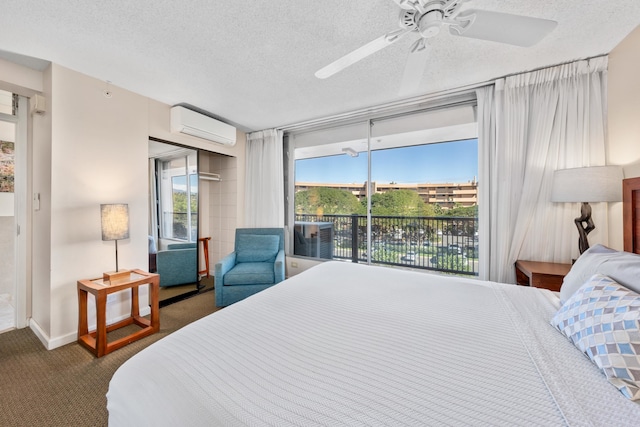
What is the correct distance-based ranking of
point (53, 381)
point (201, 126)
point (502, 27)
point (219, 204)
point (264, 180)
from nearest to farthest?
point (502, 27), point (53, 381), point (201, 126), point (264, 180), point (219, 204)

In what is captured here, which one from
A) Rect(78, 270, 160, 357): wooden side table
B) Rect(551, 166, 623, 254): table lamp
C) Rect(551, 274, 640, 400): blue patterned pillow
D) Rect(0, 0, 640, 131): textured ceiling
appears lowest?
Rect(78, 270, 160, 357): wooden side table

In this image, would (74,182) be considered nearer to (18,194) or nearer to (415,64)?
(18,194)

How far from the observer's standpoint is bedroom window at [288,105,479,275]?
2.96 meters

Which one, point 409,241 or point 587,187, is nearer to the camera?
point 587,187

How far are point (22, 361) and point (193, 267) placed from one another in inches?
66.0

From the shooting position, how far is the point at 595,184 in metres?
1.76

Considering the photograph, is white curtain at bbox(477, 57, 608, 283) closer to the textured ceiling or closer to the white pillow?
the textured ceiling

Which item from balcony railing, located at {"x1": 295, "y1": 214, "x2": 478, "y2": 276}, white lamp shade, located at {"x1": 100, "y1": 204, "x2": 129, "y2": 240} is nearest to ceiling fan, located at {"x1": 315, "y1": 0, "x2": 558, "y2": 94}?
balcony railing, located at {"x1": 295, "y1": 214, "x2": 478, "y2": 276}

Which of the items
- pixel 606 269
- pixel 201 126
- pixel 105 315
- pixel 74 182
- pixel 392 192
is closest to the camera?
pixel 606 269

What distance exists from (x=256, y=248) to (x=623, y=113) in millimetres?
3788

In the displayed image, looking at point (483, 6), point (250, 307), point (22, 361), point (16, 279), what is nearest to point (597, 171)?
point (483, 6)

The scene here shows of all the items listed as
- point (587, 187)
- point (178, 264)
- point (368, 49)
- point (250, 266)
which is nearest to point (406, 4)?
point (368, 49)

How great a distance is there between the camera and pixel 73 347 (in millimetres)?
2115

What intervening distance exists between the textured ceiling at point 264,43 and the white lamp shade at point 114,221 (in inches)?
49.2
